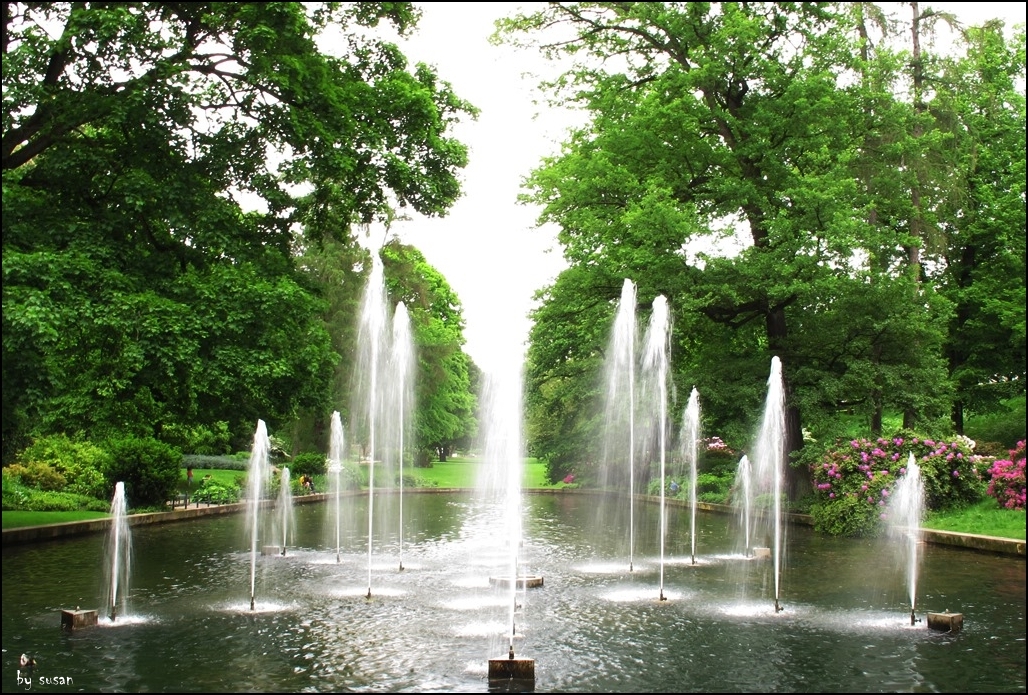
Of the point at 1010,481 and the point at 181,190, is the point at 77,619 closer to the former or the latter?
the point at 181,190

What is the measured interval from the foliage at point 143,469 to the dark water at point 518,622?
5.60 meters

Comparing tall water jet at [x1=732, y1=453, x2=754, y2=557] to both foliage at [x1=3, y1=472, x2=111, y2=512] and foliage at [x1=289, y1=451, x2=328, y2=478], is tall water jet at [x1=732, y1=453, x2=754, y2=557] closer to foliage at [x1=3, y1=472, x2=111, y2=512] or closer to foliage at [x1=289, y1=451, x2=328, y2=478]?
foliage at [x1=3, y1=472, x2=111, y2=512]

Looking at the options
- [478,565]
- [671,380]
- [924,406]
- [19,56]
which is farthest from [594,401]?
[19,56]

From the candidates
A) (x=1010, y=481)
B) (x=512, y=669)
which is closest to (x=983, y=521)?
(x=1010, y=481)

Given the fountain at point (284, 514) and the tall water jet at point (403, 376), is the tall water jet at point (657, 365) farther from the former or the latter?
the fountain at point (284, 514)

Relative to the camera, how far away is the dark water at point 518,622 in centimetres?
876

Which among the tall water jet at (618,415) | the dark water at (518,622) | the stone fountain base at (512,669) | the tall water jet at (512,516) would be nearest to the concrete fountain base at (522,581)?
the tall water jet at (512,516)

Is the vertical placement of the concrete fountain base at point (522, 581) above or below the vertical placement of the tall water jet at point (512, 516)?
below

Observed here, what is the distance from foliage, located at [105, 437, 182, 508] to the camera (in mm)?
23859

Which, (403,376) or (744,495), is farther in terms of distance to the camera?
(744,495)

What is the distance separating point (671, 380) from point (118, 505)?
56.4 feet

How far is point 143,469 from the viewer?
78.9 ft

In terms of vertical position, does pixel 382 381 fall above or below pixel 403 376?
above

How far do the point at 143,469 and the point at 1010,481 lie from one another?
70.2ft
